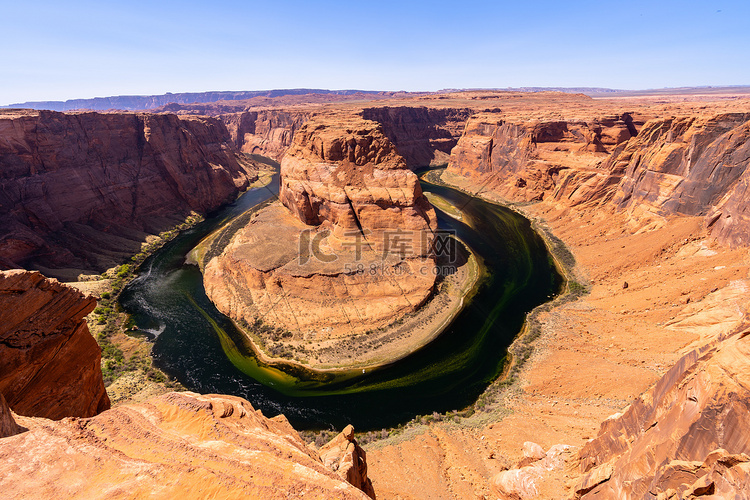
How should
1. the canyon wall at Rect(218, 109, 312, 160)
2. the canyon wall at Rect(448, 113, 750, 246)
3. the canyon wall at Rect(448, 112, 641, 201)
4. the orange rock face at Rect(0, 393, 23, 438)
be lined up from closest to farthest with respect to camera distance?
the orange rock face at Rect(0, 393, 23, 438) → the canyon wall at Rect(448, 113, 750, 246) → the canyon wall at Rect(448, 112, 641, 201) → the canyon wall at Rect(218, 109, 312, 160)

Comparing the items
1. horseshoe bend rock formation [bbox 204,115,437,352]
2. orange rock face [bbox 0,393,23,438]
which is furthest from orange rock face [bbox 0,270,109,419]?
horseshoe bend rock formation [bbox 204,115,437,352]

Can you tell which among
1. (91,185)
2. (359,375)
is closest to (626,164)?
(359,375)

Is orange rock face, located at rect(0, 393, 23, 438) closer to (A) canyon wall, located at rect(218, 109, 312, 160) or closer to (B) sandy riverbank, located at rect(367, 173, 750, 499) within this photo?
(B) sandy riverbank, located at rect(367, 173, 750, 499)

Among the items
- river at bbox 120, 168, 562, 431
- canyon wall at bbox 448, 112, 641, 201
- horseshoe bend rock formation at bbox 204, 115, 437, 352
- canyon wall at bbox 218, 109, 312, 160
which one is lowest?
river at bbox 120, 168, 562, 431

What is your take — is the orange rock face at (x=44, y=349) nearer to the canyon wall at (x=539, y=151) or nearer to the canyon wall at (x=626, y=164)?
the canyon wall at (x=626, y=164)

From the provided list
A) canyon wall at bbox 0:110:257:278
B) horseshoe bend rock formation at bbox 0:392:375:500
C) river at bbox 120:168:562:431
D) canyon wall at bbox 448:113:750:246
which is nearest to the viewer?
horseshoe bend rock formation at bbox 0:392:375:500

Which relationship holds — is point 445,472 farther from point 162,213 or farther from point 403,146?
point 403,146

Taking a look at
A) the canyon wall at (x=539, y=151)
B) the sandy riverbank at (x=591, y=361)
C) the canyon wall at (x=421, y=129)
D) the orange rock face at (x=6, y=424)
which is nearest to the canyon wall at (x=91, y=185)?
the orange rock face at (x=6, y=424)
